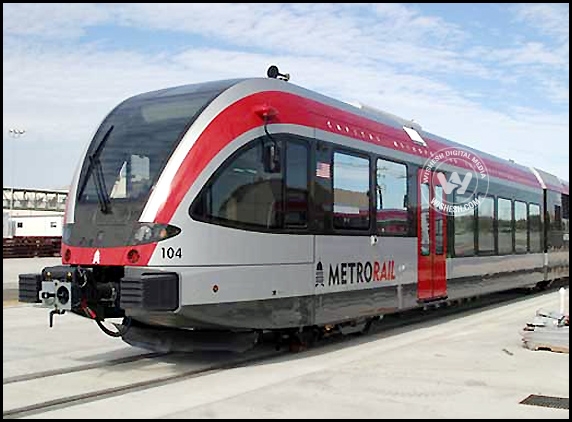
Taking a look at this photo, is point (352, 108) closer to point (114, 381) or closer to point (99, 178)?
point (99, 178)

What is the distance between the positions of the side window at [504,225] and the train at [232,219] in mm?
5086

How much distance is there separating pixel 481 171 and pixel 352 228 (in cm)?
613

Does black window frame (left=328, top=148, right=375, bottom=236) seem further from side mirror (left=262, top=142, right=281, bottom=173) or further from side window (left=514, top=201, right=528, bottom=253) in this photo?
side window (left=514, top=201, right=528, bottom=253)

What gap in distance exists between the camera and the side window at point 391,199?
434 inches

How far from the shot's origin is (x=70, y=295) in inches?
311

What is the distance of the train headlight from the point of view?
7691 mm

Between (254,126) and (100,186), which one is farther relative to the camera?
(254,126)

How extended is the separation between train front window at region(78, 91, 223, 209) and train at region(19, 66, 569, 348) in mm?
18

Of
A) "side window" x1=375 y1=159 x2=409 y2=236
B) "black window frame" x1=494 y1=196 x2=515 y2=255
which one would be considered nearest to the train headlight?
"side window" x1=375 y1=159 x2=409 y2=236

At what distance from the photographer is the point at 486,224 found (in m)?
15.2

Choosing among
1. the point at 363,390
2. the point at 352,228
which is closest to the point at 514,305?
the point at 352,228

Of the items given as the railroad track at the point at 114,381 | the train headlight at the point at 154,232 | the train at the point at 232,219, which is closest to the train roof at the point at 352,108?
the train at the point at 232,219
